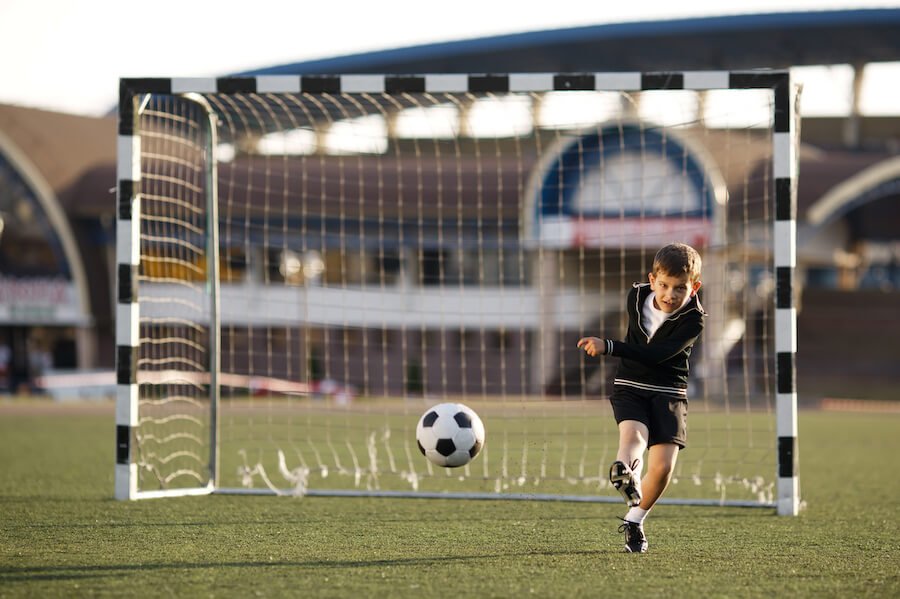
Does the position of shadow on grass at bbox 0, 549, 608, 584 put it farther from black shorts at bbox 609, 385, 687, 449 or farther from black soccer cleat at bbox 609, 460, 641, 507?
black shorts at bbox 609, 385, 687, 449

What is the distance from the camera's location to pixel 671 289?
5.24 meters

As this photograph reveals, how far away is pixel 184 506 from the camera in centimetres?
720

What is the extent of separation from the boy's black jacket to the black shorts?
0.12 ft

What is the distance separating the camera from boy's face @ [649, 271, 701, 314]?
5219mm

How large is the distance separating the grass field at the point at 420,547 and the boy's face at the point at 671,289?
116 cm

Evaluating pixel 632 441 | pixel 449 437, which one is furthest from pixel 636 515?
pixel 449 437

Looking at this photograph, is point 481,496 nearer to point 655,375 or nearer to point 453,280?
point 655,375

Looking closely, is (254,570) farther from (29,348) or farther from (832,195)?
(29,348)

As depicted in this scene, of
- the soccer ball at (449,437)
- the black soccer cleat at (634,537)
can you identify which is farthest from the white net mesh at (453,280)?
the black soccer cleat at (634,537)

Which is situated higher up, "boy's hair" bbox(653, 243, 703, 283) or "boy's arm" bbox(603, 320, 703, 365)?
"boy's hair" bbox(653, 243, 703, 283)

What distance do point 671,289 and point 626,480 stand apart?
2.88 ft

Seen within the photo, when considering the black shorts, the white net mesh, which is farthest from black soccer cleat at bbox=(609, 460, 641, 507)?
the white net mesh

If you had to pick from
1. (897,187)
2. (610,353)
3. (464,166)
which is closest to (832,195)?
(897,187)

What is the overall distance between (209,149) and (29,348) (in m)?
29.8
